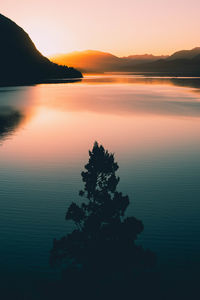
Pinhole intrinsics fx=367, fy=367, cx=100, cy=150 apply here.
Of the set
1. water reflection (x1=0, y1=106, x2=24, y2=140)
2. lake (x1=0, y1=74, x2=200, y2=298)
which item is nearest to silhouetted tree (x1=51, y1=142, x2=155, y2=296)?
lake (x1=0, y1=74, x2=200, y2=298)

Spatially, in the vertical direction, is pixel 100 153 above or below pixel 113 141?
above

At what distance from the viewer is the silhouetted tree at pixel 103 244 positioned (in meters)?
15.7

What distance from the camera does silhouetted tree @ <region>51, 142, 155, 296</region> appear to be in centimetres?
1566

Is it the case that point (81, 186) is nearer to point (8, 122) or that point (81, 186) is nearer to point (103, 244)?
point (103, 244)

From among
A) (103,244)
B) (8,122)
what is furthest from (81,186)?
(8,122)

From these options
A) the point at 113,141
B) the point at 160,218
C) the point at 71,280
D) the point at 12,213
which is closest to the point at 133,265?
the point at 71,280

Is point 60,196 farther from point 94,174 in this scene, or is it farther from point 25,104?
point 25,104

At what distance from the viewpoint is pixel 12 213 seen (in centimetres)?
2333

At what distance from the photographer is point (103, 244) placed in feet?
51.6

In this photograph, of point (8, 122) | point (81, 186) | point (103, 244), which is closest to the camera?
point (103, 244)

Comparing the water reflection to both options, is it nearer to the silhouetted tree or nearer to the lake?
the lake

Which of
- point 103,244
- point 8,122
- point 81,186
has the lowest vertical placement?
point 8,122

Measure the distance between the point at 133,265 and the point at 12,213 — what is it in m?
9.93

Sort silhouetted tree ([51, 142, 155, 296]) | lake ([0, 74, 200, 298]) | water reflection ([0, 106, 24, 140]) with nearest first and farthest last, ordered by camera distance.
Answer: silhouetted tree ([51, 142, 155, 296])
lake ([0, 74, 200, 298])
water reflection ([0, 106, 24, 140])
